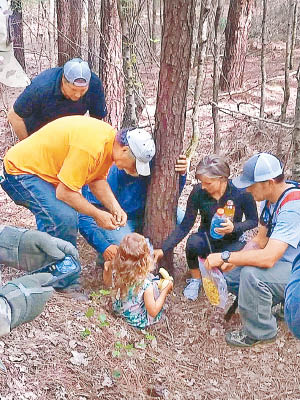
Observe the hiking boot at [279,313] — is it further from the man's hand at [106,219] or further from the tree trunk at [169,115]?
the man's hand at [106,219]

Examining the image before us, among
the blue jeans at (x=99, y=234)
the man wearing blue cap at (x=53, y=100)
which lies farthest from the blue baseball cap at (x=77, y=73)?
the blue jeans at (x=99, y=234)

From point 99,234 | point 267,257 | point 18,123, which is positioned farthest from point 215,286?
point 18,123

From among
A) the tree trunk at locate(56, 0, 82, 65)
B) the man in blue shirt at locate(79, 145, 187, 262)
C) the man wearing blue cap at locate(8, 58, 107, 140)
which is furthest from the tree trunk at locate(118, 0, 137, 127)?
the tree trunk at locate(56, 0, 82, 65)

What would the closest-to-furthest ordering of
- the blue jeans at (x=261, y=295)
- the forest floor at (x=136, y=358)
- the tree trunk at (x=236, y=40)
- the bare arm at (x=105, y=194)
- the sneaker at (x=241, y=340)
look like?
the forest floor at (x=136, y=358) → the blue jeans at (x=261, y=295) → the sneaker at (x=241, y=340) → the bare arm at (x=105, y=194) → the tree trunk at (x=236, y=40)

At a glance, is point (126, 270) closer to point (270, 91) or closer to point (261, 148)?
point (261, 148)

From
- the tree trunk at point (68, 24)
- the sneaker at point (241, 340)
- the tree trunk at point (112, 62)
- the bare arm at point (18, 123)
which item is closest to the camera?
the sneaker at point (241, 340)

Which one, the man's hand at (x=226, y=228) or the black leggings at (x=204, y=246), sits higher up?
the man's hand at (x=226, y=228)

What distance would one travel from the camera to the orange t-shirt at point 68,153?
11.9ft

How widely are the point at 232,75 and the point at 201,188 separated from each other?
6.66 metres

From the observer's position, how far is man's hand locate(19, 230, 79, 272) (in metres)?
3.52

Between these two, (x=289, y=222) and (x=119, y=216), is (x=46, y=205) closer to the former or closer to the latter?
(x=119, y=216)

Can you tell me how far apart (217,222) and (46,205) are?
137 cm

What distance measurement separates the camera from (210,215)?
4.09 m

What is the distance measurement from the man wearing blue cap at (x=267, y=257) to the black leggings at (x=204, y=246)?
1.70ft
